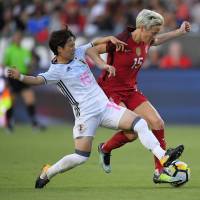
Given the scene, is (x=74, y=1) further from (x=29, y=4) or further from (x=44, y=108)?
(x=44, y=108)

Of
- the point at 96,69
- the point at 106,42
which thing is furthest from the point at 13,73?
the point at 96,69

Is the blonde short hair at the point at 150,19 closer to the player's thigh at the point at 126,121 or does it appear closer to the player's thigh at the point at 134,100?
the player's thigh at the point at 134,100

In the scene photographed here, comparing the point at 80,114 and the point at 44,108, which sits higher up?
the point at 80,114

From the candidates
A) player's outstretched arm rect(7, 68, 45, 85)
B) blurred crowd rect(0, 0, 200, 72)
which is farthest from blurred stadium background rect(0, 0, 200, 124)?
player's outstretched arm rect(7, 68, 45, 85)

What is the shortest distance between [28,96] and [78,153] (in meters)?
9.95

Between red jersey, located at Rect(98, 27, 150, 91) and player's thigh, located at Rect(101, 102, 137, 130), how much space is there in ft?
3.61

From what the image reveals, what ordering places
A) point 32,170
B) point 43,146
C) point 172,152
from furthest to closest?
1. point 43,146
2. point 32,170
3. point 172,152

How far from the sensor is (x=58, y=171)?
32.8ft

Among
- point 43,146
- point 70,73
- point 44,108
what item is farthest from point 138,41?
point 44,108

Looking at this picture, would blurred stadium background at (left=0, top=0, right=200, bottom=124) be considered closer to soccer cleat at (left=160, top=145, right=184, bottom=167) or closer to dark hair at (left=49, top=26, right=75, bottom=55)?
dark hair at (left=49, top=26, right=75, bottom=55)

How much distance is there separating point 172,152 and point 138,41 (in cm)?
191

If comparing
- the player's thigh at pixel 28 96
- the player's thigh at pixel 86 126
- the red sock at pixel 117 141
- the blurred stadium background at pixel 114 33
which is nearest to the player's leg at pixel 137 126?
the player's thigh at pixel 86 126

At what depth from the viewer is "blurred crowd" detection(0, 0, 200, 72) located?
21.6 metres

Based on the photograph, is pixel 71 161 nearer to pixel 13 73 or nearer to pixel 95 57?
pixel 13 73
